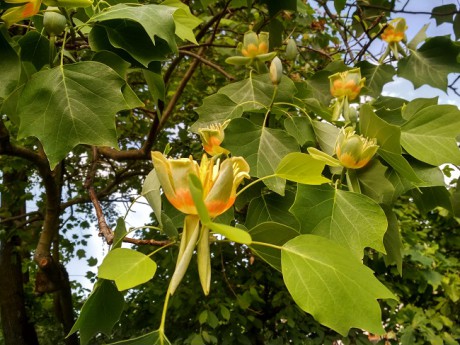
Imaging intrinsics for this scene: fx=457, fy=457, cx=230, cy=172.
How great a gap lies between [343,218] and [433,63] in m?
0.81

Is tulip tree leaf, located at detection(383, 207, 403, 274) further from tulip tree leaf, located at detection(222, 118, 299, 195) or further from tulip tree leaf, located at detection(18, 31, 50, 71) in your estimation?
tulip tree leaf, located at detection(18, 31, 50, 71)

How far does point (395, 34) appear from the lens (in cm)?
122

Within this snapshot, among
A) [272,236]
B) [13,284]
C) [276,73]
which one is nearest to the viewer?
[272,236]

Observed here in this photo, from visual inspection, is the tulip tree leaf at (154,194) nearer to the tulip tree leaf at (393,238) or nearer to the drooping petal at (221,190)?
the drooping petal at (221,190)

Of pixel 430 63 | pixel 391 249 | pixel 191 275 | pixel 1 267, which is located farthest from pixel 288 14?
pixel 1 267

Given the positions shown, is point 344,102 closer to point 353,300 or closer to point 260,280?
point 353,300

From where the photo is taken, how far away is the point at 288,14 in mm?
2160

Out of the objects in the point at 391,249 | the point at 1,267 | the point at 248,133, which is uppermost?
the point at 248,133

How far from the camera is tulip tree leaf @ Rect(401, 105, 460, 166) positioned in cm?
78

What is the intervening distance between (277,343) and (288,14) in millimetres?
1499

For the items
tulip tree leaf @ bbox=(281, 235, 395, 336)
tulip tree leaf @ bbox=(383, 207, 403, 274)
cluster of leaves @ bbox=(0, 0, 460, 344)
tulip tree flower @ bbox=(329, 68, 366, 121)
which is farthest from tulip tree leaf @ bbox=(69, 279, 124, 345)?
tulip tree flower @ bbox=(329, 68, 366, 121)

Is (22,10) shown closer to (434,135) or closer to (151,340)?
(151,340)

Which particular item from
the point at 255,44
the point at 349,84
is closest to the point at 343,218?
the point at 349,84

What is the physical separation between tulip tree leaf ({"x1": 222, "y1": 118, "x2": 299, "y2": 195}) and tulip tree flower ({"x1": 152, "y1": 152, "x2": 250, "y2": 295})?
28 centimetres
